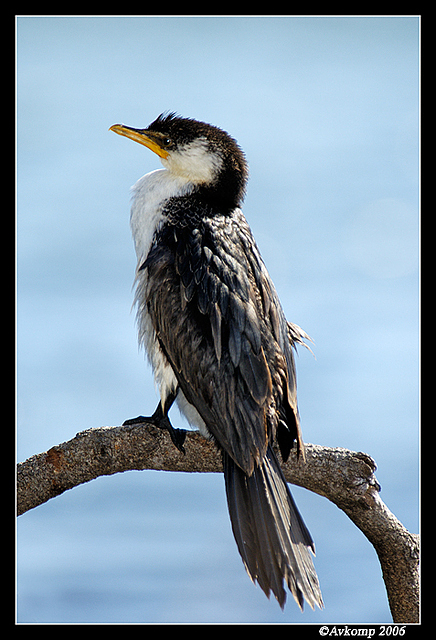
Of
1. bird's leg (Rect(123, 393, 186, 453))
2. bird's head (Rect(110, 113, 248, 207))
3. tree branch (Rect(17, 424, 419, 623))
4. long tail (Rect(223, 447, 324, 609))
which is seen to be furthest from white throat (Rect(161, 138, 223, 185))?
long tail (Rect(223, 447, 324, 609))

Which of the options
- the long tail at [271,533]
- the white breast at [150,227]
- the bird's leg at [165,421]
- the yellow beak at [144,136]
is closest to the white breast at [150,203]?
the white breast at [150,227]

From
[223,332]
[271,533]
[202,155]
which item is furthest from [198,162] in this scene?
[271,533]

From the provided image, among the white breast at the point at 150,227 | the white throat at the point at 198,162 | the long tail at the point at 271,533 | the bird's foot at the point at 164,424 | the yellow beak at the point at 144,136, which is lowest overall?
the long tail at the point at 271,533

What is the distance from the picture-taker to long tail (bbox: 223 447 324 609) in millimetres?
2250

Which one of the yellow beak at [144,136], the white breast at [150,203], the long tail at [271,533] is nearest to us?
the long tail at [271,533]

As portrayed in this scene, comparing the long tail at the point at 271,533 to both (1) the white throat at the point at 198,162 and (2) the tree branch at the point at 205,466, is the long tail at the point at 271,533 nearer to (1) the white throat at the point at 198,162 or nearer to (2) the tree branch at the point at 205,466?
(2) the tree branch at the point at 205,466

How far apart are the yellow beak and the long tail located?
6.14 feet

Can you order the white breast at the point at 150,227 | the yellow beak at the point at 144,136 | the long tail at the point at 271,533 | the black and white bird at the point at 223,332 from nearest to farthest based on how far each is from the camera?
the long tail at the point at 271,533 → the black and white bird at the point at 223,332 → the white breast at the point at 150,227 → the yellow beak at the point at 144,136

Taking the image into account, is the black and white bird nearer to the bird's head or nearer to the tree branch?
the bird's head

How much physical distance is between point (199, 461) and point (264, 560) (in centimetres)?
69

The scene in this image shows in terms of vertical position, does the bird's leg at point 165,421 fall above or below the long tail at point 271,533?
above

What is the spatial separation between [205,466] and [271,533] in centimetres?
64

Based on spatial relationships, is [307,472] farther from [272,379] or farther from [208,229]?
[208,229]

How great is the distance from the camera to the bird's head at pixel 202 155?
10.3 ft
